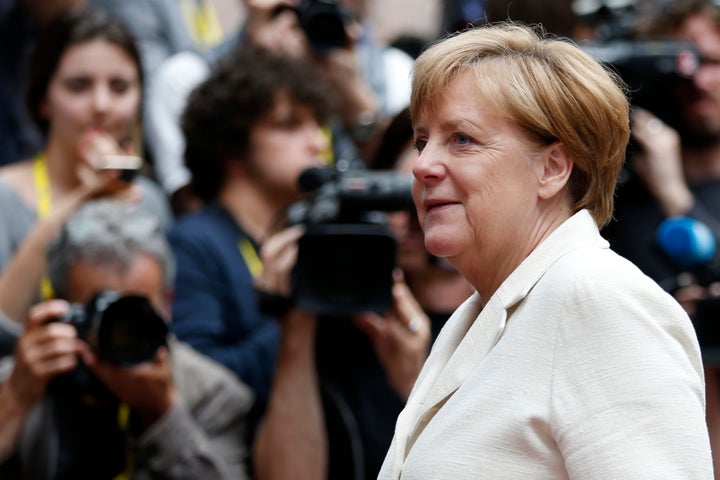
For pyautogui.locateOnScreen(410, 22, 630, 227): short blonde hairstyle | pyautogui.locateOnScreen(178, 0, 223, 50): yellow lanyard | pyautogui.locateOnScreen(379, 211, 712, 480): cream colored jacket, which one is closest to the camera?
pyautogui.locateOnScreen(379, 211, 712, 480): cream colored jacket

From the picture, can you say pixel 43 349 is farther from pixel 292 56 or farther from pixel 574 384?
pixel 574 384

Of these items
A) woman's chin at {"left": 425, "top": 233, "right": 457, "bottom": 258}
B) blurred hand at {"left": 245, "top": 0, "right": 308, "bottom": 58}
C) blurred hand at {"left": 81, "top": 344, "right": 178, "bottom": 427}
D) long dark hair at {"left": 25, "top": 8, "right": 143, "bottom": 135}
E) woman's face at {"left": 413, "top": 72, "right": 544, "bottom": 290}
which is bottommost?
blurred hand at {"left": 81, "top": 344, "right": 178, "bottom": 427}

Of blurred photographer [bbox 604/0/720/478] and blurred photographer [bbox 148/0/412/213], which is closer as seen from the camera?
blurred photographer [bbox 604/0/720/478]

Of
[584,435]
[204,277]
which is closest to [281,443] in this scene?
[204,277]

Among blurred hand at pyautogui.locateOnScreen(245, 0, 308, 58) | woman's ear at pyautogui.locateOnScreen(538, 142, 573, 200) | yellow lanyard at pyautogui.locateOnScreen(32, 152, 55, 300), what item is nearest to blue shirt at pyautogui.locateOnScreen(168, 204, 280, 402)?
yellow lanyard at pyautogui.locateOnScreen(32, 152, 55, 300)

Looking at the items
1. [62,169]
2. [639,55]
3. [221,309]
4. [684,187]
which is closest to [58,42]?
[62,169]

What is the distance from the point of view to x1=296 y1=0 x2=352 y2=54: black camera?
4418 mm

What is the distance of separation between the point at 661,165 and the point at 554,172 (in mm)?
2505

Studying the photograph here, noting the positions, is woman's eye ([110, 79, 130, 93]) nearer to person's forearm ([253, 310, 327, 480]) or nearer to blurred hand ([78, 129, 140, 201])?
blurred hand ([78, 129, 140, 201])

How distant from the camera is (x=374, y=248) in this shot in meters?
3.50

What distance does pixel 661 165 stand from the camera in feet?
14.0

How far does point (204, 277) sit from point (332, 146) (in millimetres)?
1009

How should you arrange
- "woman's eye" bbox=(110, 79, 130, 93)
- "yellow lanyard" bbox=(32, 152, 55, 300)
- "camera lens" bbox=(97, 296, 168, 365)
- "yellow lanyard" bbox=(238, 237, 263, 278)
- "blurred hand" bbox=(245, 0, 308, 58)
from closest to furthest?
"camera lens" bbox=(97, 296, 168, 365) → "yellow lanyard" bbox=(238, 237, 263, 278) → "yellow lanyard" bbox=(32, 152, 55, 300) → "woman's eye" bbox=(110, 79, 130, 93) → "blurred hand" bbox=(245, 0, 308, 58)

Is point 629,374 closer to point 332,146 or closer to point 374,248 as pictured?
point 374,248
